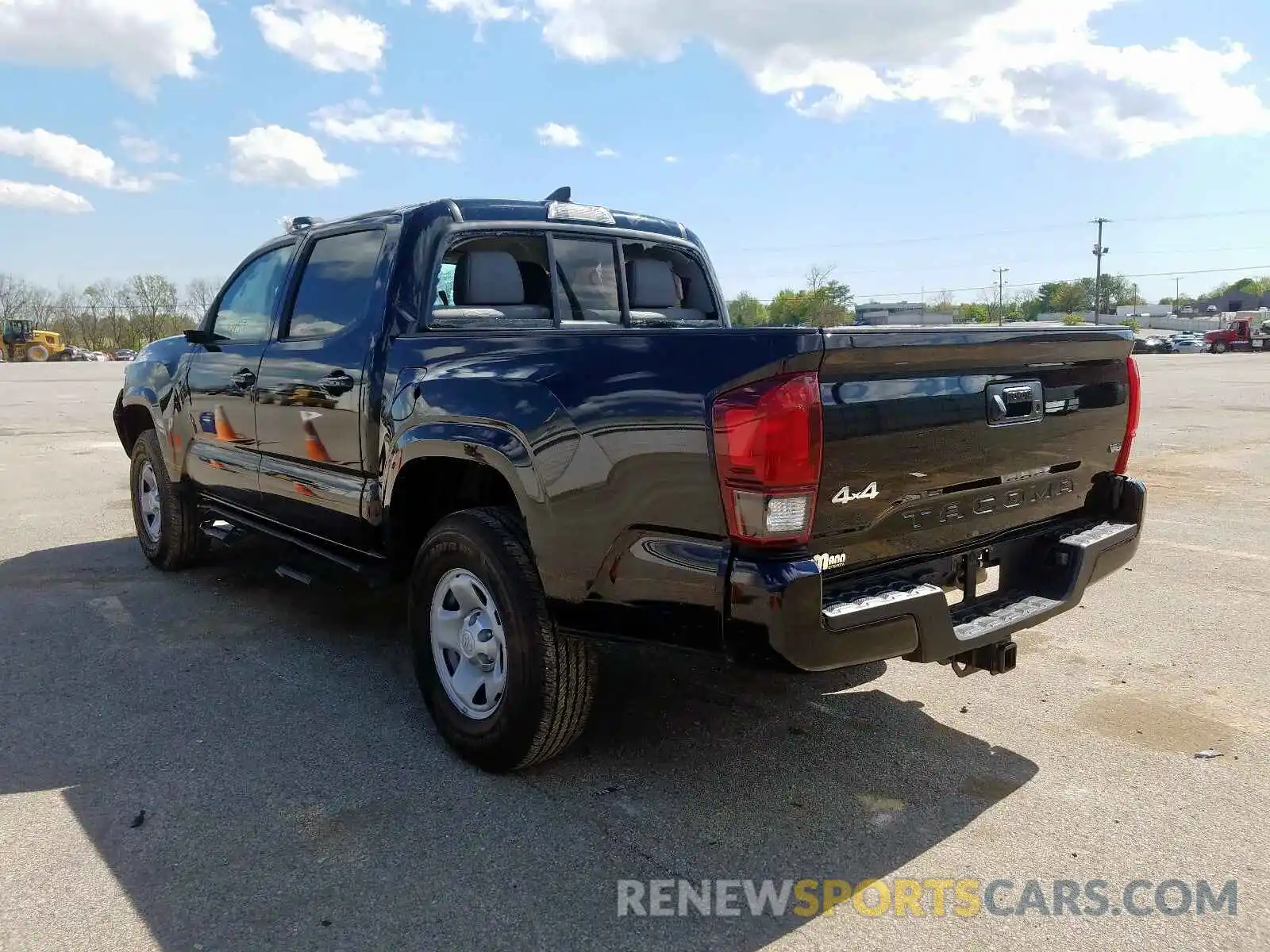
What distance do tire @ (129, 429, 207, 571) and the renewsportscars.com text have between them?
4.26 metres

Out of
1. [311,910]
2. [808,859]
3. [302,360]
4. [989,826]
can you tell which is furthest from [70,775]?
[989,826]

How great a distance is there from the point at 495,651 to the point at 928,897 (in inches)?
61.6

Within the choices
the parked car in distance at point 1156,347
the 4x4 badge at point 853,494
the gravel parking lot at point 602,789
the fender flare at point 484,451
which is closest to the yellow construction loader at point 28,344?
the gravel parking lot at point 602,789

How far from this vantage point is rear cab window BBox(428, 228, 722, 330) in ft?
13.6

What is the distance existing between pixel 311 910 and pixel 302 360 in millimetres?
2474

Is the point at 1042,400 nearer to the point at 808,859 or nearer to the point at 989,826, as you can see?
the point at 989,826

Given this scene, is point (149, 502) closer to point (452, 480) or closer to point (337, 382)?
point (337, 382)

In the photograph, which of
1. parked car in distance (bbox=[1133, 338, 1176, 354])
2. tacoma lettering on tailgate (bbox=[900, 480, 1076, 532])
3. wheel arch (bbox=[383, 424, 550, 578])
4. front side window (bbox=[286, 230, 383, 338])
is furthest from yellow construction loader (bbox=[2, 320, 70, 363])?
tacoma lettering on tailgate (bbox=[900, 480, 1076, 532])

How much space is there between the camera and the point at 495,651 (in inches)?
133

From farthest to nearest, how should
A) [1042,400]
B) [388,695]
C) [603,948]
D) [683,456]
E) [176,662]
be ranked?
[176,662], [388,695], [1042,400], [683,456], [603,948]

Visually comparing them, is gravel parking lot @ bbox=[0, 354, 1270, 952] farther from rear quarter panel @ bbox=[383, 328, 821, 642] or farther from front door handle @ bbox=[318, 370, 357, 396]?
front door handle @ bbox=[318, 370, 357, 396]

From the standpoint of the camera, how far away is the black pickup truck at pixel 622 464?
2.61 metres

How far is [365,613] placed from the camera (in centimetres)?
525

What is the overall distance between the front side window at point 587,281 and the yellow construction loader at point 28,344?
68.3 metres
